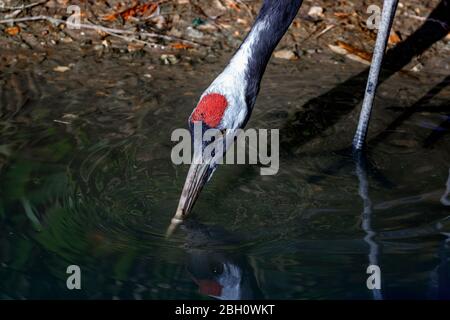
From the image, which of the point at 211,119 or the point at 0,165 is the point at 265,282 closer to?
the point at 211,119

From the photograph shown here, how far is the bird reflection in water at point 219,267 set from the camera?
3.75m

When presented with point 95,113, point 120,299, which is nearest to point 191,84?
point 95,113

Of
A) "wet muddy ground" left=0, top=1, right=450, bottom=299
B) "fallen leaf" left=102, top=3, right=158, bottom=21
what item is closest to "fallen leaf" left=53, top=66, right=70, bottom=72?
"wet muddy ground" left=0, top=1, right=450, bottom=299

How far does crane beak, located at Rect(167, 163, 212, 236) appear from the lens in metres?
4.18

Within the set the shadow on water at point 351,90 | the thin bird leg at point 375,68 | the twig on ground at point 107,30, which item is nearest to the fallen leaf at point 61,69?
the twig on ground at point 107,30

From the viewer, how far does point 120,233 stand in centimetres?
402

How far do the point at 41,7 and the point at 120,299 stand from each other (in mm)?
3770

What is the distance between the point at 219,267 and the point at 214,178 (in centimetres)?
91

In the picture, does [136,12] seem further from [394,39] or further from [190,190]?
[190,190]

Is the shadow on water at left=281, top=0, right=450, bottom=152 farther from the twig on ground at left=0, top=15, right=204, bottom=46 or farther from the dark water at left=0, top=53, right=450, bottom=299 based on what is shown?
the twig on ground at left=0, top=15, right=204, bottom=46

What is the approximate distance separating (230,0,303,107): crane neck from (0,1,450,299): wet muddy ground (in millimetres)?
504
